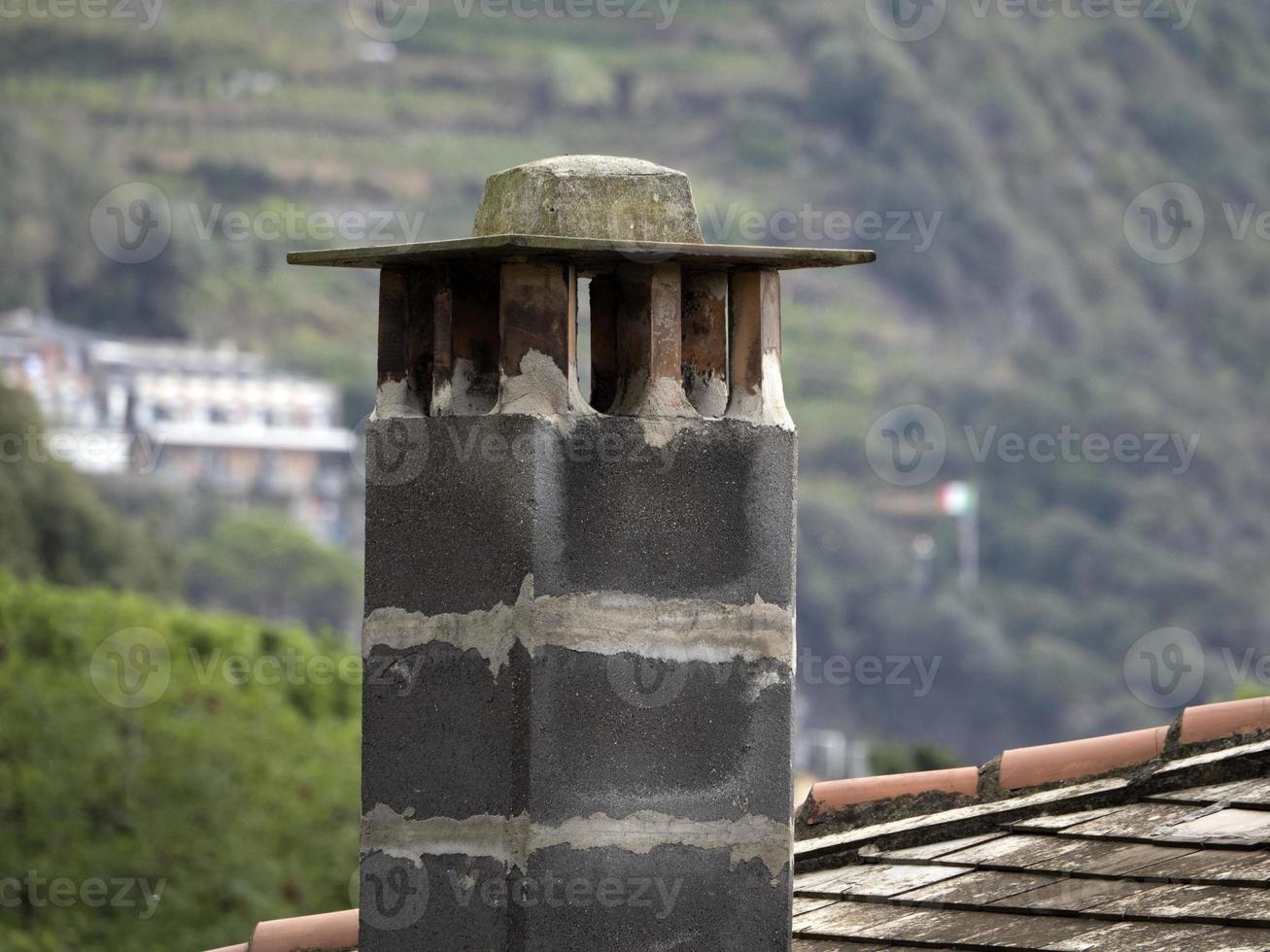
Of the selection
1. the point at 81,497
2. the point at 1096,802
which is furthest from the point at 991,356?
the point at 1096,802

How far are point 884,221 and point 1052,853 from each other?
112383 mm

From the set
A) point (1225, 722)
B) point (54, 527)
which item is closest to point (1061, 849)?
point (1225, 722)

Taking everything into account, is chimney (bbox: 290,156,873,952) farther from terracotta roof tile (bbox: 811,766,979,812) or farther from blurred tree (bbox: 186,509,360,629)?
blurred tree (bbox: 186,509,360,629)

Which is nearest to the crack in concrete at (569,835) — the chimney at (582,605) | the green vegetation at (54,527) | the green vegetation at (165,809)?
the chimney at (582,605)

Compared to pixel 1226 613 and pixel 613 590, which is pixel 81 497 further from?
pixel 1226 613

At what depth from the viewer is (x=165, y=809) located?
21641mm

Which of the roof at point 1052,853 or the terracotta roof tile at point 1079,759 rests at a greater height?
the terracotta roof tile at point 1079,759

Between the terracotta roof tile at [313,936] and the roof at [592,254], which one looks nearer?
the roof at [592,254]

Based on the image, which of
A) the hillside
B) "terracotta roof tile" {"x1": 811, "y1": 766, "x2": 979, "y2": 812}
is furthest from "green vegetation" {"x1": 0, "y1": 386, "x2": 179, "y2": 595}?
the hillside

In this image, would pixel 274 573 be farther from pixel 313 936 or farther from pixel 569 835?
pixel 569 835

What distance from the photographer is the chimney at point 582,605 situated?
3.90 metres

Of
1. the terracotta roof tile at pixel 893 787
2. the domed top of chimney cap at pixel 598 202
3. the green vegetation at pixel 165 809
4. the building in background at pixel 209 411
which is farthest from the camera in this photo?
the building in background at pixel 209 411

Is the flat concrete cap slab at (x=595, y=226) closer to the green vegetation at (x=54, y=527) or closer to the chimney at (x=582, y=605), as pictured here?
the chimney at (x=582, y=605)

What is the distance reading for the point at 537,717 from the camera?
12.7 feet
